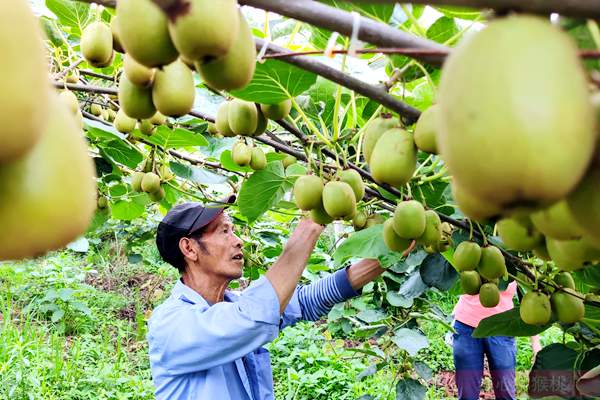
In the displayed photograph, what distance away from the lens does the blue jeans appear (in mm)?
4289

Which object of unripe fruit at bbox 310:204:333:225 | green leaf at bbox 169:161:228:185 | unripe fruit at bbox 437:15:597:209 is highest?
unripe fruit at bbox 437:15:597:209

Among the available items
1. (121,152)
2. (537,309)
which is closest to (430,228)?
(537,309)

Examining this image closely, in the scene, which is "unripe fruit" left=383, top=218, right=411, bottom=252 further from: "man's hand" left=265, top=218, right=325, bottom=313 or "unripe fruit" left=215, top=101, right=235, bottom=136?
"man's hand" left=265, top=218, right=325, bottom=313

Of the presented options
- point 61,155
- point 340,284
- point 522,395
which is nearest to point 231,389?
point 340,284

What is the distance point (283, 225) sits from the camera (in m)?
4.20

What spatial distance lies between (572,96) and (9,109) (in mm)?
315

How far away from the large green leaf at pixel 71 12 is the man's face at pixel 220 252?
1.24 metres

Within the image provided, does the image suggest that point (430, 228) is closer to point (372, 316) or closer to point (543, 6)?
point (543, 6)

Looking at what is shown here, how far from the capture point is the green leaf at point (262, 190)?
1.67m

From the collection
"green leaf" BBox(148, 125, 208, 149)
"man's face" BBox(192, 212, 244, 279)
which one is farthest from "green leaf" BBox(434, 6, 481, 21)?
"man's face" BBox(192, 212, 244, 279)

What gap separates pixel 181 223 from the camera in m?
2.56

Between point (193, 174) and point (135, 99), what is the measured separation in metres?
1.42

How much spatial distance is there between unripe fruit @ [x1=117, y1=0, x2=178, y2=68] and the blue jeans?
13.2 ft

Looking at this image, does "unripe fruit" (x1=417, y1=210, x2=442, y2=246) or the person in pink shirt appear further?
the person in pink shirt
